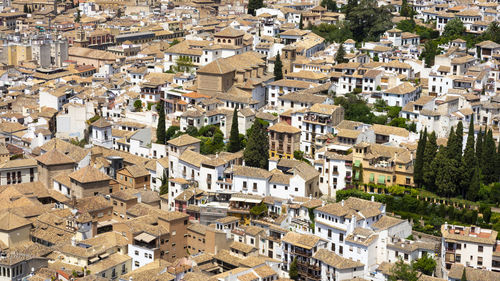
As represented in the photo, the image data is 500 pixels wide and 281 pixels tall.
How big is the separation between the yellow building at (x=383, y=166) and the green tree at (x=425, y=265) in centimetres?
688

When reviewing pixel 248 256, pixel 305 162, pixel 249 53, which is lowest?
pixel 248 256

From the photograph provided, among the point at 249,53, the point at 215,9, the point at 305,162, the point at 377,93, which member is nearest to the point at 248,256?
the point at 305,162

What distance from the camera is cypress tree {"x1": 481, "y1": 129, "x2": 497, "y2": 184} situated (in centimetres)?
4747

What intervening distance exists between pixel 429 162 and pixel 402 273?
9.33 meters

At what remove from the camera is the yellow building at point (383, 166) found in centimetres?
4734

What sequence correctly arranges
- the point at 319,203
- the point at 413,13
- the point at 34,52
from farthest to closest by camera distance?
1. the point at 34,52
2. the point at 413,13
3. the point at 319,203

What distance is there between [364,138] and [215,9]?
6595 centimetres

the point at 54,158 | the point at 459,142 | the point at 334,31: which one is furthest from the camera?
the point at 334,31

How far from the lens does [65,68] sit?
8194 centimetres

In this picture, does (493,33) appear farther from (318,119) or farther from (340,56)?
(318,119)

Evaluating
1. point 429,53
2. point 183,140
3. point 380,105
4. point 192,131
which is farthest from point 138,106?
point 429,53

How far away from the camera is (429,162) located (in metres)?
46.7

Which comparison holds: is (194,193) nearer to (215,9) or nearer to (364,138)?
(364,138)

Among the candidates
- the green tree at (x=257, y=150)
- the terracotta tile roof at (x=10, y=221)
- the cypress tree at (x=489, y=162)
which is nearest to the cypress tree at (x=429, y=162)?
the cypress tree at (x=489, y=162)
